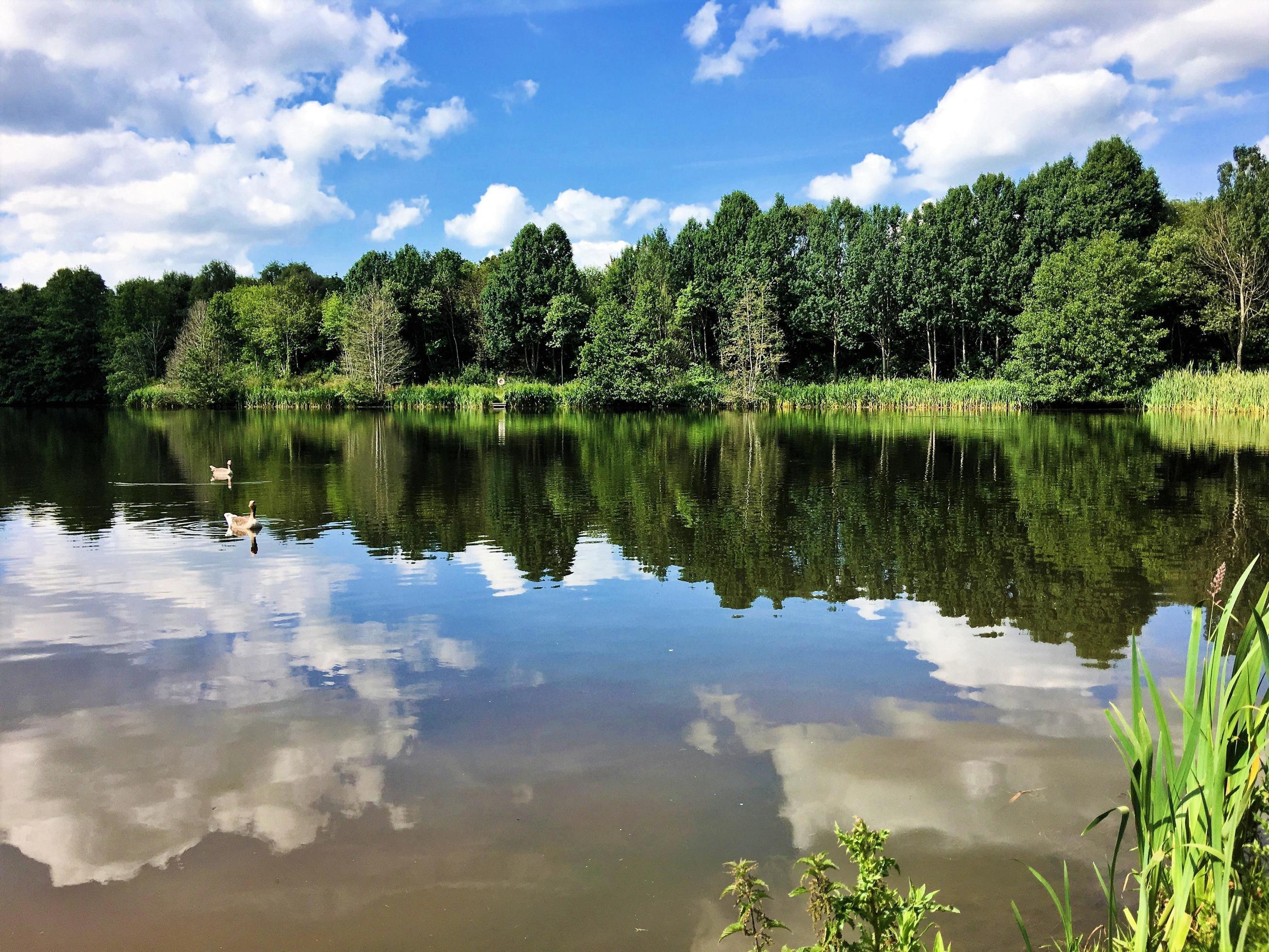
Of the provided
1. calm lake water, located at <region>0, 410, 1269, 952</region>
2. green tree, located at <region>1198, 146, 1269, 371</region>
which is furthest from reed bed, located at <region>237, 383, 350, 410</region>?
green tree, located at <region>1198, 146, 1269, 371</region>

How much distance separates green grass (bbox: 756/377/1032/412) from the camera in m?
55.1

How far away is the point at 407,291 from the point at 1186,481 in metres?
66.8

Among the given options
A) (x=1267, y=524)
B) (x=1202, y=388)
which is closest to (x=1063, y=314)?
(x=1202, y=388)

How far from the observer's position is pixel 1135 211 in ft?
189

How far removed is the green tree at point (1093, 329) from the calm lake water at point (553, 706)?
120 feet

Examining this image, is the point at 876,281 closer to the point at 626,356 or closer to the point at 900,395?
the point at 900,395

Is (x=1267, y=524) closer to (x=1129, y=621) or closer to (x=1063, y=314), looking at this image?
(x=1129, y=621)

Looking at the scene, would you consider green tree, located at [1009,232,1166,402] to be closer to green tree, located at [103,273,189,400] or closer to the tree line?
the tree line

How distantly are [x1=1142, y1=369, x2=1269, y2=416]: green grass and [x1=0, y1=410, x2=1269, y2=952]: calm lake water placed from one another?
102 feet

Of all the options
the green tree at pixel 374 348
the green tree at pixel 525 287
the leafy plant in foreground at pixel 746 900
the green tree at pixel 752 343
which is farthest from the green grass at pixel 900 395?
the leafy plant in foreground at pixel 746 900

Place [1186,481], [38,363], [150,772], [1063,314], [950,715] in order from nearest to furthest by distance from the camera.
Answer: [150,772] → [950,715] → [1186,481] → [1063,314] → [38,363]

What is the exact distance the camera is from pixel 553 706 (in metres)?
6.99

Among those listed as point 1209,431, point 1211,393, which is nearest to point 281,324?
point 1209,431

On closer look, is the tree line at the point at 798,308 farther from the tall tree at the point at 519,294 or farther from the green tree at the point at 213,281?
the green tree at the point at 213,281
